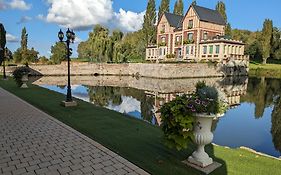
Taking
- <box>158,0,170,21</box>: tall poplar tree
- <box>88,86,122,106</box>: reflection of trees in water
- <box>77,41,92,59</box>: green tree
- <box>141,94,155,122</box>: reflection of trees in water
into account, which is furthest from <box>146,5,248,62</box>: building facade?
<box>141,94,155,122</box>: reflection of trees in water

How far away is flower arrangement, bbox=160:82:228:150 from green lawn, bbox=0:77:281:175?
63cm

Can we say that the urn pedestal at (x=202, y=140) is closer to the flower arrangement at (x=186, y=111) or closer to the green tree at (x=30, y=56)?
the flower arrangement at (x=186, y=111)

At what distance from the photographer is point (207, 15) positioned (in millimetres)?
42156

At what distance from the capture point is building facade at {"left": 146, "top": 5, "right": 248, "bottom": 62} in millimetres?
39219

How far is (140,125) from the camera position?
800 cm

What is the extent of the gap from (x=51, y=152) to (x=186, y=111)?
305cm

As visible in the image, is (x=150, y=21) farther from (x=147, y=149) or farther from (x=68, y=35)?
(x=147, y=149)

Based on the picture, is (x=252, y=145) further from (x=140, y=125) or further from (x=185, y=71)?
(x=185, y=71)

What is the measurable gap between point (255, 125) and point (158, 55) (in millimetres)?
36251

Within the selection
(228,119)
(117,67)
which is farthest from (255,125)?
(117,67)

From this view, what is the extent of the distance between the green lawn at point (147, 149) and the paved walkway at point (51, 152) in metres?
0.37

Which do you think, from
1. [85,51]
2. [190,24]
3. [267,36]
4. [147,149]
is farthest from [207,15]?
[147,149]

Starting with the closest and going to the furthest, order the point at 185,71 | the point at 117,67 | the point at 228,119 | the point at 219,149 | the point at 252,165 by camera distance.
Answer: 1. the point at 252,165
2. the point at 219,149
3. the point at 228,119
4. the point at 185,71
5. the point at 117,67

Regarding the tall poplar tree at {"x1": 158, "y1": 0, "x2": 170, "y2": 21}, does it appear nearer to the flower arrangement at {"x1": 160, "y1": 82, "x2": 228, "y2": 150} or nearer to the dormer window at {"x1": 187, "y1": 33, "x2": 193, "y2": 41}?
the dormer window at {"x1": 187, "y1": 33, "x2": 193, "y2": 41}
